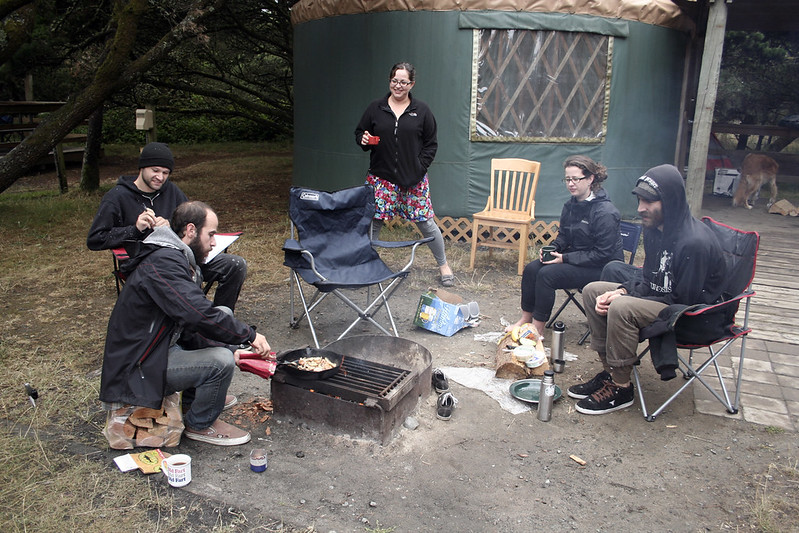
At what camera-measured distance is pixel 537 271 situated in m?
→ 3.83

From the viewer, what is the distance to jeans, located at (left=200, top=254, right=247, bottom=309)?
3557mm

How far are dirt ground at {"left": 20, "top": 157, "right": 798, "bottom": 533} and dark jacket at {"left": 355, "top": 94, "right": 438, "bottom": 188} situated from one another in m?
1.89

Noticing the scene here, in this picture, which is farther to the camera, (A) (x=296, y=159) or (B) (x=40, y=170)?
(B) (x=40, y=170)

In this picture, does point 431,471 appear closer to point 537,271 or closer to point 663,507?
point 663,507

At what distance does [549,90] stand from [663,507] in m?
4.65

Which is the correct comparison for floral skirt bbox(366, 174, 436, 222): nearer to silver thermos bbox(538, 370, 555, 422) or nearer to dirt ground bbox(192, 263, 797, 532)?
dirt ground bbox(192, 263, 797, 532)

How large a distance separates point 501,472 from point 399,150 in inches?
105

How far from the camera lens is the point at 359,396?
2764mm

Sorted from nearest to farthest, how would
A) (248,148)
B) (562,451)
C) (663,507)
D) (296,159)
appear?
(663,507) → (562,451) → (296,159) → (248,148)

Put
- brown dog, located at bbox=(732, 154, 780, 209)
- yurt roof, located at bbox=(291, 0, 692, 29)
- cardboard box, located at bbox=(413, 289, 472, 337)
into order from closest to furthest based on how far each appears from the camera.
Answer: cardboard box, located at bbox=(413, 289, 472, 337) < yurt roof, located at bbox=(291, 0, 692, 29) < brown dog, located at bbox=(732, 154, 780, 209)

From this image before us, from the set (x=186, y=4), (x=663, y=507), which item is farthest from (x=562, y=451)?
(x=186, y=4)

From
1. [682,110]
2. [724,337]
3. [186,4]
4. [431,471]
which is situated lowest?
[431,471]

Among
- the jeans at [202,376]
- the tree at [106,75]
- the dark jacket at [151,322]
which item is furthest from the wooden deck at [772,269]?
the tree at [106,75]

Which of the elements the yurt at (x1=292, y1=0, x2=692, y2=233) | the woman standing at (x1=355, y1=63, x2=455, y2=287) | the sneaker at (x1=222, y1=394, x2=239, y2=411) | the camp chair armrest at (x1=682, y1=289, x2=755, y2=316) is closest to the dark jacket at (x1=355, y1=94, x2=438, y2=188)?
the woman standing at (x1=355, y1=63, x2=455, y2=287)
